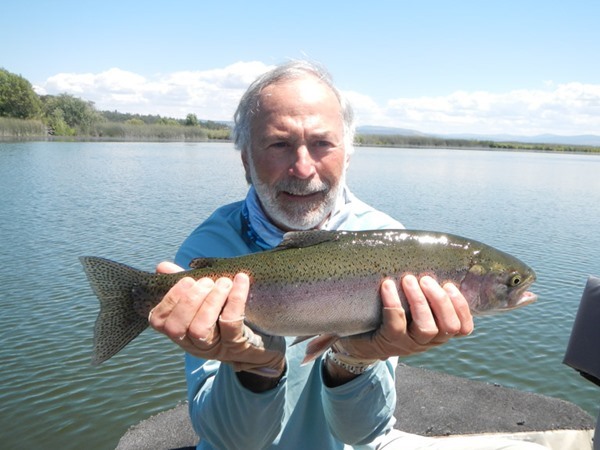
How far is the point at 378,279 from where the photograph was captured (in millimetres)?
2922

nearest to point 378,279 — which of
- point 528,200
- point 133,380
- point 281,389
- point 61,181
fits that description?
point 281,389

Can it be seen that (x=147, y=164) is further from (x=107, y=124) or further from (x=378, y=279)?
(x=107, y=124)

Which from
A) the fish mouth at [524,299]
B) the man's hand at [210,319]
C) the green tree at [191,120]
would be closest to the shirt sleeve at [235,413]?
the man's hand at [210,319]

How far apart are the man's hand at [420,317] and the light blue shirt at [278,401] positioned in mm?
416

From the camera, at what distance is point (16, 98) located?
9431 centimetres

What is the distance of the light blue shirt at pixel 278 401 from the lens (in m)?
2.95

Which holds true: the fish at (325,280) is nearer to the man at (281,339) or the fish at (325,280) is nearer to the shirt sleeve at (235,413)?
the man at (281,339)

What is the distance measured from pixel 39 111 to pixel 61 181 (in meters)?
79.7

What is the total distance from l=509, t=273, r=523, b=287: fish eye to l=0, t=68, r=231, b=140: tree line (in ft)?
293

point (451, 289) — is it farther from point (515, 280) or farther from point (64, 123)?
point (64, 123)

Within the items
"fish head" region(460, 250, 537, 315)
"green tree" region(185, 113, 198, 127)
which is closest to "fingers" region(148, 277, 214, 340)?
"fish head" region(460, 250, 537, 315)

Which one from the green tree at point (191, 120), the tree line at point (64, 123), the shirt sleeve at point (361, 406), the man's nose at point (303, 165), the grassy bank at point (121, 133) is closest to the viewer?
the shirt sleeve at point (361, 406)

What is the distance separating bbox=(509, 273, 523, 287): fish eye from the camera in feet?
10.4

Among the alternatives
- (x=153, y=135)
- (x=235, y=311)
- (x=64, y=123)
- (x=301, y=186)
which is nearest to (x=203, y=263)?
(x=235, y=311)
